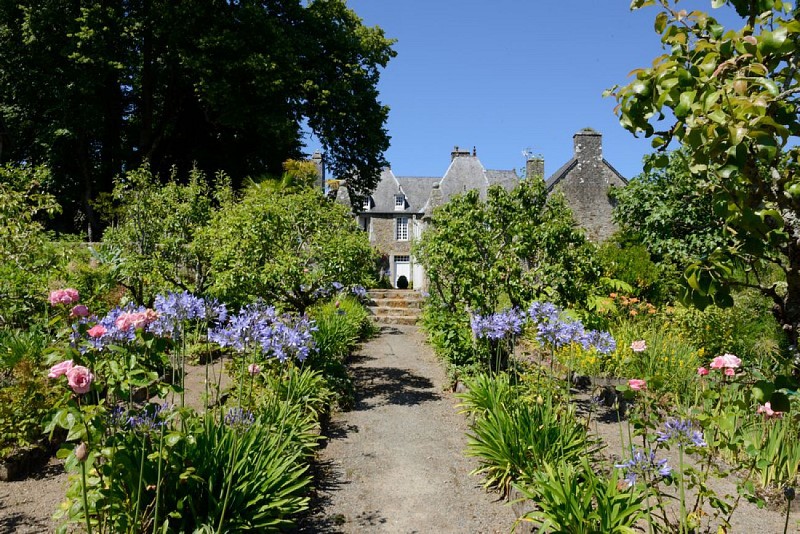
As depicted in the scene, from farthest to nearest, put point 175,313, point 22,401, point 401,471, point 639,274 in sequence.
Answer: point 639,274, point 401,471, point 22,401, point 175,313

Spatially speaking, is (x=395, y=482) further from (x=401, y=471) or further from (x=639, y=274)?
(x=639, y=274)

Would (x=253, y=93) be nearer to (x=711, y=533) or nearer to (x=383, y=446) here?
(x=383, y=446)

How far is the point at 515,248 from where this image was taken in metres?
6.95

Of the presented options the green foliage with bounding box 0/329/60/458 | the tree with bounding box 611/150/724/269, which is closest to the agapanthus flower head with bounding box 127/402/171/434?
the green foliage with bounding box 0/329/60/458

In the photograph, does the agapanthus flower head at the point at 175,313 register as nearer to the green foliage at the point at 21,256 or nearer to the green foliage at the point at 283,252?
the green foliage at the point at 283,252

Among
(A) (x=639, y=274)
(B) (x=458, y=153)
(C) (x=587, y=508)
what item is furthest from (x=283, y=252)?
(B) (x=458, y=153)

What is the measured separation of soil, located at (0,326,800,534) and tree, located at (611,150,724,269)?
329 inches

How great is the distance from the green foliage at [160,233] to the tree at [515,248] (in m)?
4.55

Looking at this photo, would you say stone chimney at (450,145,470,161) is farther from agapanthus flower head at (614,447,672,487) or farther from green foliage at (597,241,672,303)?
agapanthus flower head at (614,447,672,487)

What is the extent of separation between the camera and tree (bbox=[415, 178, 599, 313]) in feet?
22.5

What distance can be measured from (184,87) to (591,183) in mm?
16359

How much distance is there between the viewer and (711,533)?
3648mm

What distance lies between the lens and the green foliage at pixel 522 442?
4.38 metres

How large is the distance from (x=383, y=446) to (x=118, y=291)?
6.86 metres
